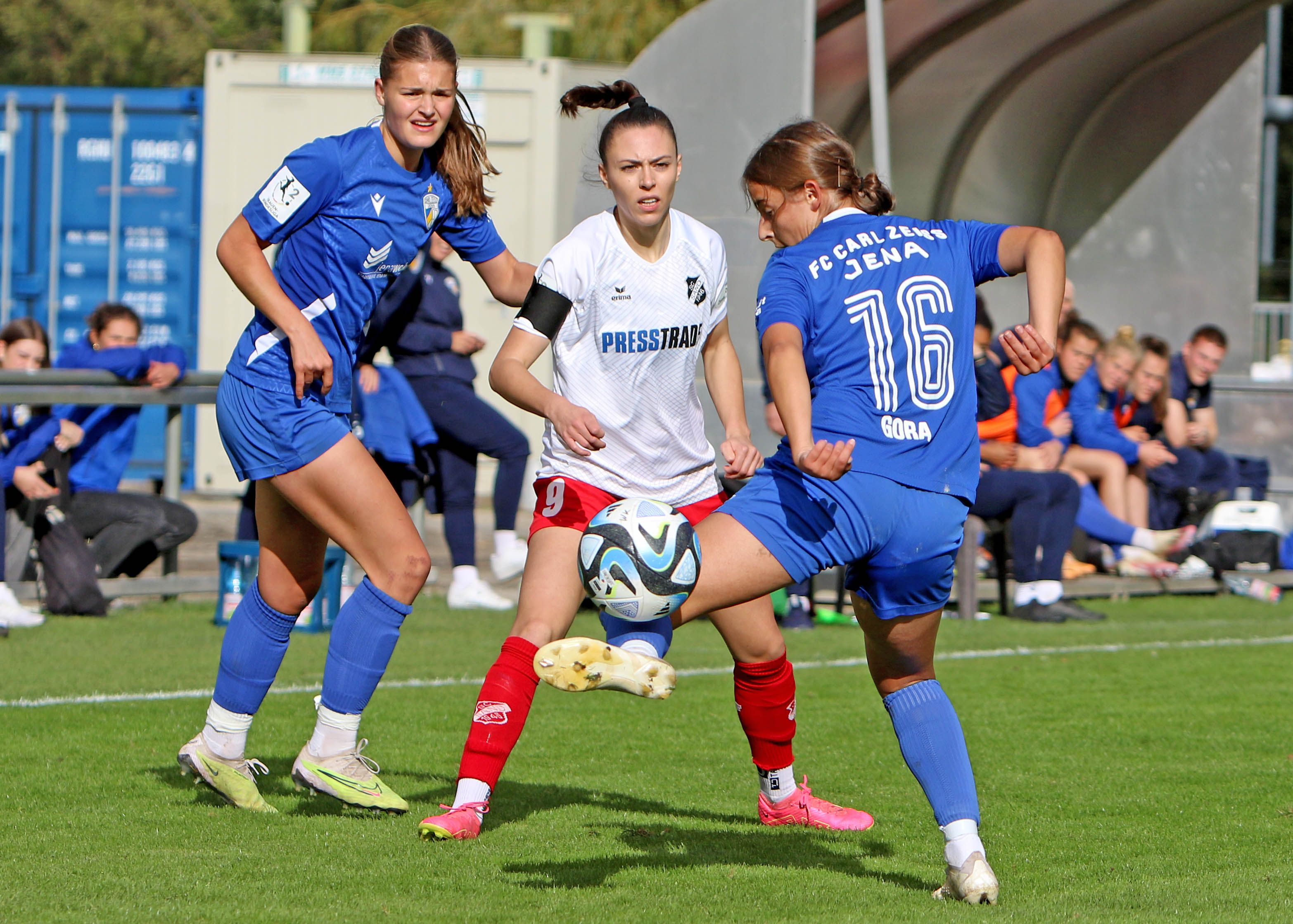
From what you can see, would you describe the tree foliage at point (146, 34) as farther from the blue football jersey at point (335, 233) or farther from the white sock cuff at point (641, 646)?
the white sock cuff at point (641, 646)

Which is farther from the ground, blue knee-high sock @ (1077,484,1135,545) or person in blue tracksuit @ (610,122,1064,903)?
person in blue tracksuit @ (610,122,1064,903)

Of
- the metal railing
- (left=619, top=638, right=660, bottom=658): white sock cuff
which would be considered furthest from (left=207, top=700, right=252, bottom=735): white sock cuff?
the metal railing

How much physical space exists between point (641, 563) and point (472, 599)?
5961mm

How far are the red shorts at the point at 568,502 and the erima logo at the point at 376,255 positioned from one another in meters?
0.77

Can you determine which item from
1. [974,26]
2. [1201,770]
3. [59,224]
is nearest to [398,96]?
[1201,770]

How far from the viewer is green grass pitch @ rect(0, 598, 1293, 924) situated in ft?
12.7

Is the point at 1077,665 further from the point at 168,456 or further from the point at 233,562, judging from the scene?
the point at 168,456

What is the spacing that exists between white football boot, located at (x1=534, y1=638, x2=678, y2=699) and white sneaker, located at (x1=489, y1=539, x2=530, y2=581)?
615 centimetres

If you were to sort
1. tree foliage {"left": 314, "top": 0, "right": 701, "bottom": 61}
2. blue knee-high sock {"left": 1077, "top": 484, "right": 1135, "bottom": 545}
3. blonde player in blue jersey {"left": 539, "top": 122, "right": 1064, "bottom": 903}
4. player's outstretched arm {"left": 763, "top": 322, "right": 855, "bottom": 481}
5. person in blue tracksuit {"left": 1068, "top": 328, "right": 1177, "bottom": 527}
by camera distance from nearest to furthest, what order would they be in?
player's outstretched arm {"left": 763, "top": 322, "right": 855, "bottom": 481} < blonde player in blue jersey {"left": 539, "top": 122, "right": 1064, "bottom": 903} < blue knee-high sock {"left": 1077, "top": 484, "right": 1135, "bottom": 545} < person in blue tracksuit {"left": 1068, "top": 328, "right": 1177, "bottom": 527} < tree foliage {"left": 314, "top": 0, "right": 701, "bottom": 61}

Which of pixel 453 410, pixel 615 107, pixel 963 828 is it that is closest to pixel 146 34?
pixel 453 410

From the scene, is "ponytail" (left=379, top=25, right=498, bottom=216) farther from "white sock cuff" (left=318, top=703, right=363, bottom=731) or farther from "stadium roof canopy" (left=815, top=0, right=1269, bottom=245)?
"stadium roof canopy" (left=815, top=0, right=1269, bottom=245)

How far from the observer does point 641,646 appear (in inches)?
159

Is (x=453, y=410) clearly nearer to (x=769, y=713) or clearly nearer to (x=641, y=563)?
(x=769, y=713)

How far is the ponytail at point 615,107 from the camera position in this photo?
14.4 feet
